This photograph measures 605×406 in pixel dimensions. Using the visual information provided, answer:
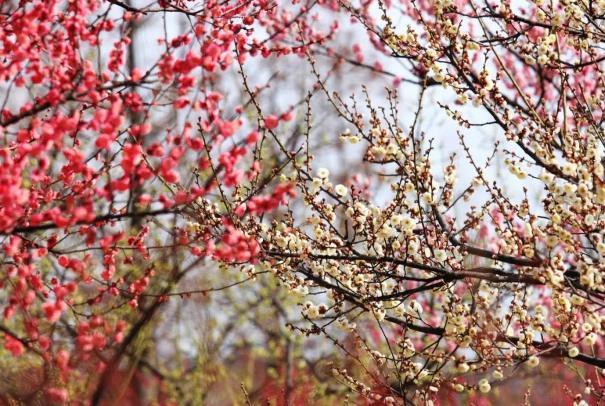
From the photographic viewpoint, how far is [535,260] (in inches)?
156

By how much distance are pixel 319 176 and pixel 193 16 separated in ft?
4.84

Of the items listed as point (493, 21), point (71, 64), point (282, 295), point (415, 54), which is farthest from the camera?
point (282, 295)

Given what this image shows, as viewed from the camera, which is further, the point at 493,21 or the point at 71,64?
the point at 493,21

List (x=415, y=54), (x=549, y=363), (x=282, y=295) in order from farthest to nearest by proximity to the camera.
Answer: (x=282, y=295) < (x=549, y=363) < (x=415, y=54)

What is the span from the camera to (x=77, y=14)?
13.2ft

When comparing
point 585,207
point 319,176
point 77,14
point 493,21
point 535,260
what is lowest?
point 535,260

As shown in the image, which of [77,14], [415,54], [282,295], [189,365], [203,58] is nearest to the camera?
[203,58]

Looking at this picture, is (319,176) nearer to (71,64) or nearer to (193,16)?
(193,16)

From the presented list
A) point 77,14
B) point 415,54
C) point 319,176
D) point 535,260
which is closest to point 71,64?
point 77,14

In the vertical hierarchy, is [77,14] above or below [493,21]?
below

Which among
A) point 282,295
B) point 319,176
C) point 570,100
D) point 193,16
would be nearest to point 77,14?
point 193,16

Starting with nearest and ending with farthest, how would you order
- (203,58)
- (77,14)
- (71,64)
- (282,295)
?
(203,58), (77,14), (71,64), (282,295)

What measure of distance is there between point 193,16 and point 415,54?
64.4 inches

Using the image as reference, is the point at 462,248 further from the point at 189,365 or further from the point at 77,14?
the point at 189,365
